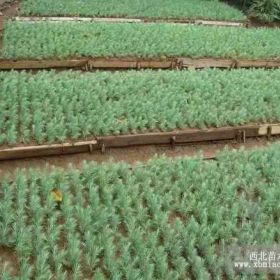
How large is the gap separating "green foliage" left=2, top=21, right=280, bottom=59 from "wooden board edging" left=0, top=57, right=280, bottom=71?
0.25m

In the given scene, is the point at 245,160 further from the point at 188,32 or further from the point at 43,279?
the point at 188,32

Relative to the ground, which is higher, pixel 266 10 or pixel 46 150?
pixel 266 10

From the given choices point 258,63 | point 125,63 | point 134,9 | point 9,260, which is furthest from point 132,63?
point 9,260

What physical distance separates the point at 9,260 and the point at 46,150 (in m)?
3.17

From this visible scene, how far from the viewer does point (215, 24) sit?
19234mm

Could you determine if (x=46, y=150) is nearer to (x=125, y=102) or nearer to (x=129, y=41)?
(x=125, y=102)

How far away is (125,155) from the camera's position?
395 inches

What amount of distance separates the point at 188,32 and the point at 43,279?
40.4 feet

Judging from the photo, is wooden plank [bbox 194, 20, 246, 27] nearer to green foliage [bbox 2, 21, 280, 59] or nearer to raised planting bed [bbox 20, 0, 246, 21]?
raised planting bed [bbox 20, 0, 246, 21]

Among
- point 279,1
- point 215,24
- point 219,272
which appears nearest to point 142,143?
point 219,272

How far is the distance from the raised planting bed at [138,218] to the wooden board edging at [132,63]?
585cm

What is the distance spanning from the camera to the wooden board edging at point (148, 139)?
9.26m

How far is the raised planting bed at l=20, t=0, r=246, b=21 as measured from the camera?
18.1 m

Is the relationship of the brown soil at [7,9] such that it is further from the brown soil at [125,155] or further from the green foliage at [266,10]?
the green foliage at [266,10]
